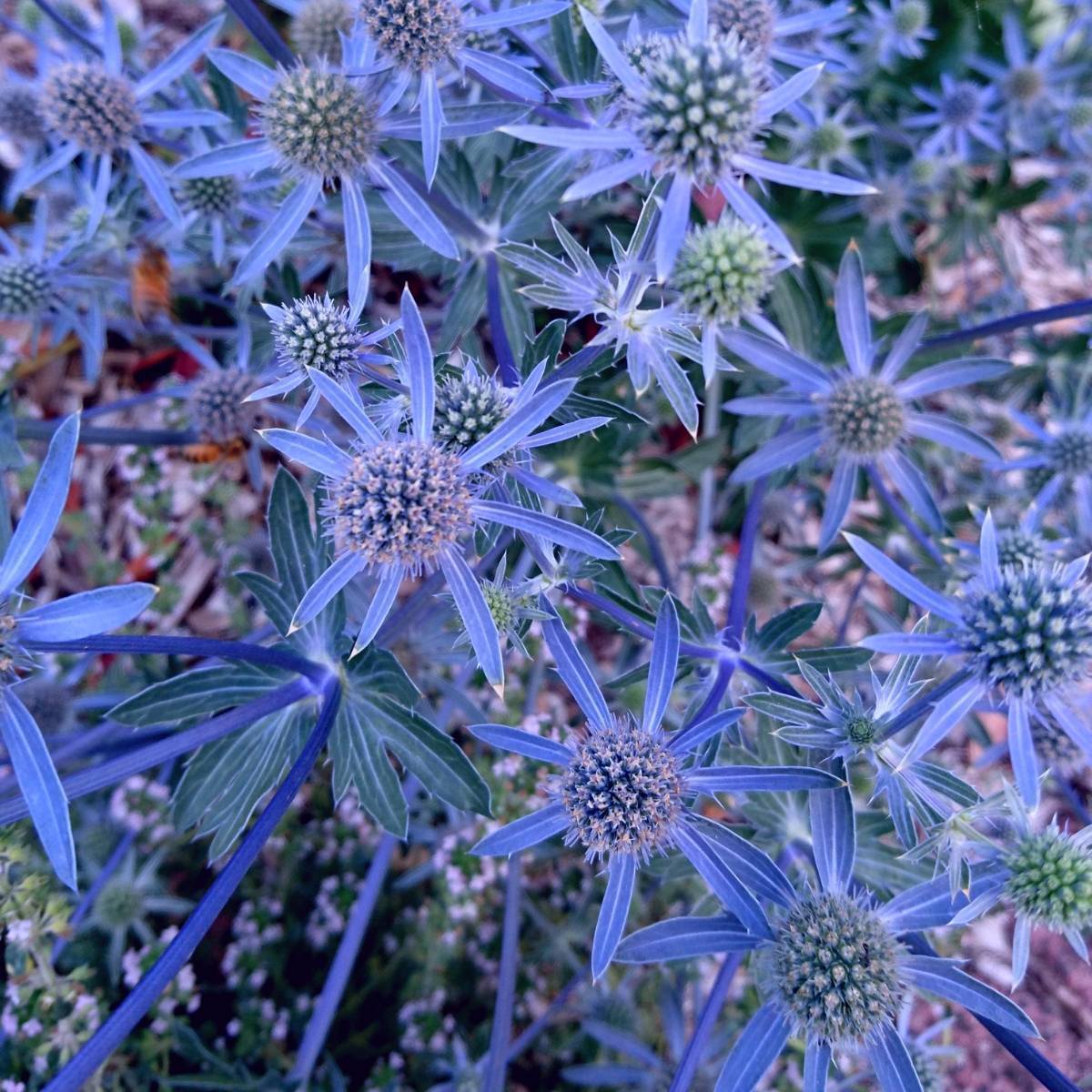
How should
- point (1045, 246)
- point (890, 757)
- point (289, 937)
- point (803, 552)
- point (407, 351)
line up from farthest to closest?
point (1045, 246)
point (803, 552)
point (289, 937)
point (890, 757)
point (407, 351)

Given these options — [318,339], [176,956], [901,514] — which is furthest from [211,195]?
[901,514]

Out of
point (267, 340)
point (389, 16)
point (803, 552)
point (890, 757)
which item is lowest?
point (890, 757)

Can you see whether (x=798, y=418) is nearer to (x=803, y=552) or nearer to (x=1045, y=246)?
(x=803, y=552)

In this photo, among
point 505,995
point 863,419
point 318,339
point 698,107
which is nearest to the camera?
point 698,107

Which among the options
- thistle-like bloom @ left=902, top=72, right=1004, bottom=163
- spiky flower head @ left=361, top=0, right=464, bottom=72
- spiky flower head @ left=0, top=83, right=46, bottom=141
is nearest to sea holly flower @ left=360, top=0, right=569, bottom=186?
spiky flower head @ left=361, top=0, right=464, bottom=72

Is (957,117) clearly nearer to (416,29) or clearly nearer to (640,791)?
(416,29)

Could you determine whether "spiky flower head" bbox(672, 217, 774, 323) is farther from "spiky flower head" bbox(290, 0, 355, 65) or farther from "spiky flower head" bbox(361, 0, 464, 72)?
"spiky flower head" bbox(290, 0, 355, 65)

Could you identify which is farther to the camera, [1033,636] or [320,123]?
[320,123]

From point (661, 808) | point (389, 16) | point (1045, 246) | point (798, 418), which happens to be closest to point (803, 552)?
point (798, 418)
